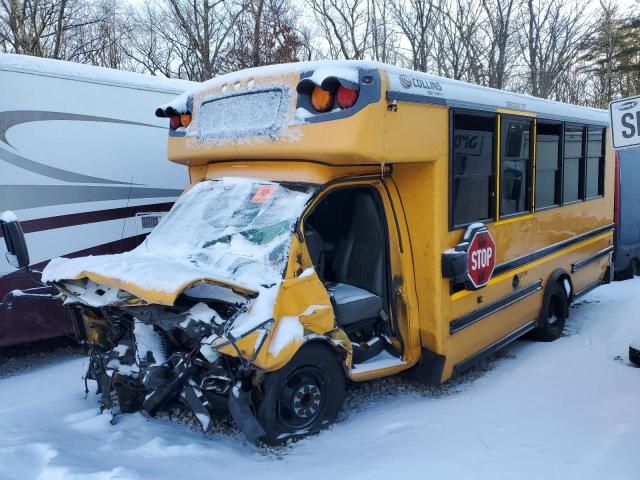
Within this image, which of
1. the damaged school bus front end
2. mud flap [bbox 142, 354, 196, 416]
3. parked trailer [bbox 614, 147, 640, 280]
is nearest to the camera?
the damaged school bus front end

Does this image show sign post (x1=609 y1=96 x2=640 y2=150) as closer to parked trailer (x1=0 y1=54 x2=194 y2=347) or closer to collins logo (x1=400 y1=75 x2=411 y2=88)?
collins logo (x1=400 y1=75 x2=411 y2=88)

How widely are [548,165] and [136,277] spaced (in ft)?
15.0

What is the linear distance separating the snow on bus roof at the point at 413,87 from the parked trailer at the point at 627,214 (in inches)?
196

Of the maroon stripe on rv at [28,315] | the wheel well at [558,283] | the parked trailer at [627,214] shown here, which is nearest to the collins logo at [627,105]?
the wheel well at [558,283]

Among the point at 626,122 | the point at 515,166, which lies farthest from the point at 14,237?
the point at 626,122

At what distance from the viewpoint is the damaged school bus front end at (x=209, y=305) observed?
→ 3.48 metres

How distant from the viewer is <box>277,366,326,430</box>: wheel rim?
12.7 ft

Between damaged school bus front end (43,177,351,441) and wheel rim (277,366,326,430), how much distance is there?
8.5 inches

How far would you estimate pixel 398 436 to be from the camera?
4.02 m

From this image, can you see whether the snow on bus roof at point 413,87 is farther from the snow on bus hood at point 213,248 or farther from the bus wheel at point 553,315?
the bus wheel at point 553,315

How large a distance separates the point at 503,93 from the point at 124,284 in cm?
378

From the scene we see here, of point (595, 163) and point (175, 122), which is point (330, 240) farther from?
point (595, 163)

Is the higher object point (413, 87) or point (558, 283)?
point (413, 87)

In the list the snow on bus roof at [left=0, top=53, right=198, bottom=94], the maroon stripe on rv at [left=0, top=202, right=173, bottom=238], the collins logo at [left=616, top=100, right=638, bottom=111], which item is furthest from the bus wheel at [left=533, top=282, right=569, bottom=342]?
the maroon stripe on rv at [left=0, top=202, right=173, bottom=238]
